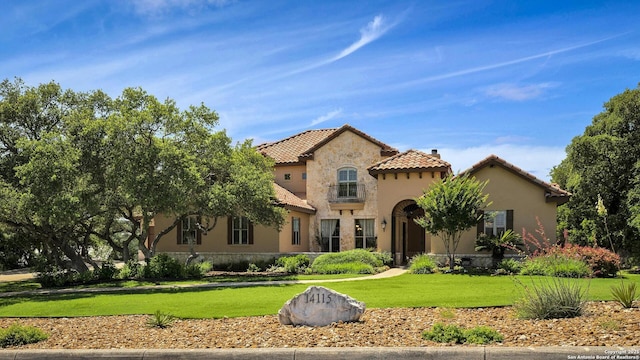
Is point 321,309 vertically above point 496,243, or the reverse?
point 496,243

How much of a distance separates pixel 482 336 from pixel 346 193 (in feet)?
81.8

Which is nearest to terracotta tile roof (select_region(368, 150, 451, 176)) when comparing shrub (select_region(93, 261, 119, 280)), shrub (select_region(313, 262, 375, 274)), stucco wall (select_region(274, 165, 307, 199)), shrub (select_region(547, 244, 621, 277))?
shrub (select_region(313, 262, 375, 274))

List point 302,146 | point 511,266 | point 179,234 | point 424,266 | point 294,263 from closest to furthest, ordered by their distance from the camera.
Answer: point 511,266 < point 424,266 < point 294,263 < point 179,234 < point 302,146

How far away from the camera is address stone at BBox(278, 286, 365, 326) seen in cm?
1111

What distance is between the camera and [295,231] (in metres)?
33.4

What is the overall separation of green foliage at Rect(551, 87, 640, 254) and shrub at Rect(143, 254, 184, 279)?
2229 cm

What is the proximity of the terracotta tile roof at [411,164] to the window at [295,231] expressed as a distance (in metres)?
5.88

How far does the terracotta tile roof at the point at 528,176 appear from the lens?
2677cm

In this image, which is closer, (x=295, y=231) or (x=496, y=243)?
(x=496, y=243)

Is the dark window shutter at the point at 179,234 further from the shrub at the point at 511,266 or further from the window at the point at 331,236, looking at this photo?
the shrub at the point at 511,266

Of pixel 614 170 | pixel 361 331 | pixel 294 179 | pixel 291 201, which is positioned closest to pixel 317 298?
pixel 361 331

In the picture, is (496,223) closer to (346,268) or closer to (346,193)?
(346,268)

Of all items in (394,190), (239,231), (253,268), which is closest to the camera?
(253,268)

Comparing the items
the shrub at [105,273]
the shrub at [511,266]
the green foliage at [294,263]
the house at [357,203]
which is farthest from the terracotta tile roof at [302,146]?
the shrub at [105,273]
